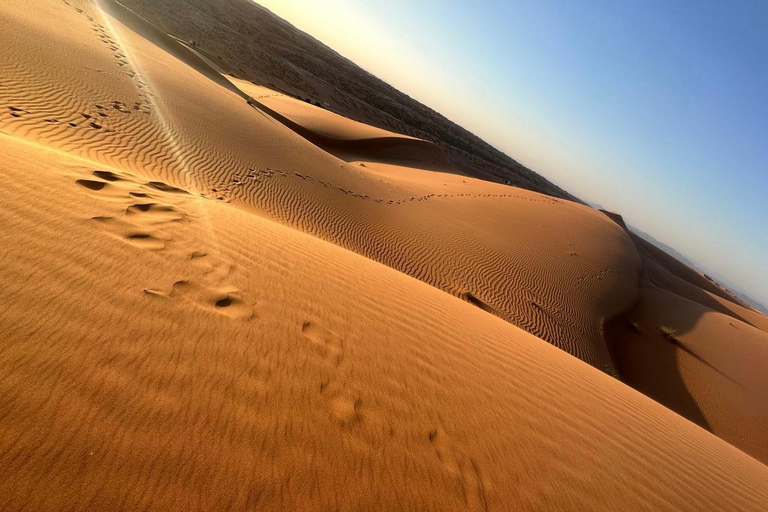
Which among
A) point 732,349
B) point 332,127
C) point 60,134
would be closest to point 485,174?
point 332,127

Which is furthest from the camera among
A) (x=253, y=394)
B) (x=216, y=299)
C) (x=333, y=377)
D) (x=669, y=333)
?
(x=669, y=333)

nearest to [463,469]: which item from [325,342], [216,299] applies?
[325,342]

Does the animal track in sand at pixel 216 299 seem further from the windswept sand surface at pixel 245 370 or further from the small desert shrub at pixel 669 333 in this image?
the small desert shrub at pixel 669 333

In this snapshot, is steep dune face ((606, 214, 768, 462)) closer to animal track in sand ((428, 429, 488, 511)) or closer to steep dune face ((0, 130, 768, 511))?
steep dune face ((0, 130, 768, 511))

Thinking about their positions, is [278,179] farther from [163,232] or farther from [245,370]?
[245,370]

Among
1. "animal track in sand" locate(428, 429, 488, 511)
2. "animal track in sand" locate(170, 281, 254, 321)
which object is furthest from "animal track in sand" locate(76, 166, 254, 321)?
"animal track in sand" locate(428, 429, 488, 511)

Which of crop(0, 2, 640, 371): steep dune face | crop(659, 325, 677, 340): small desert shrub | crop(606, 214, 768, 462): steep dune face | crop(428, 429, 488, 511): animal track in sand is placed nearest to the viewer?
crop(428, 429, 488, 511): animal track in sand

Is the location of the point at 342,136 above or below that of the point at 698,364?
below

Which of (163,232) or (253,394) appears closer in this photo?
(253,394)
